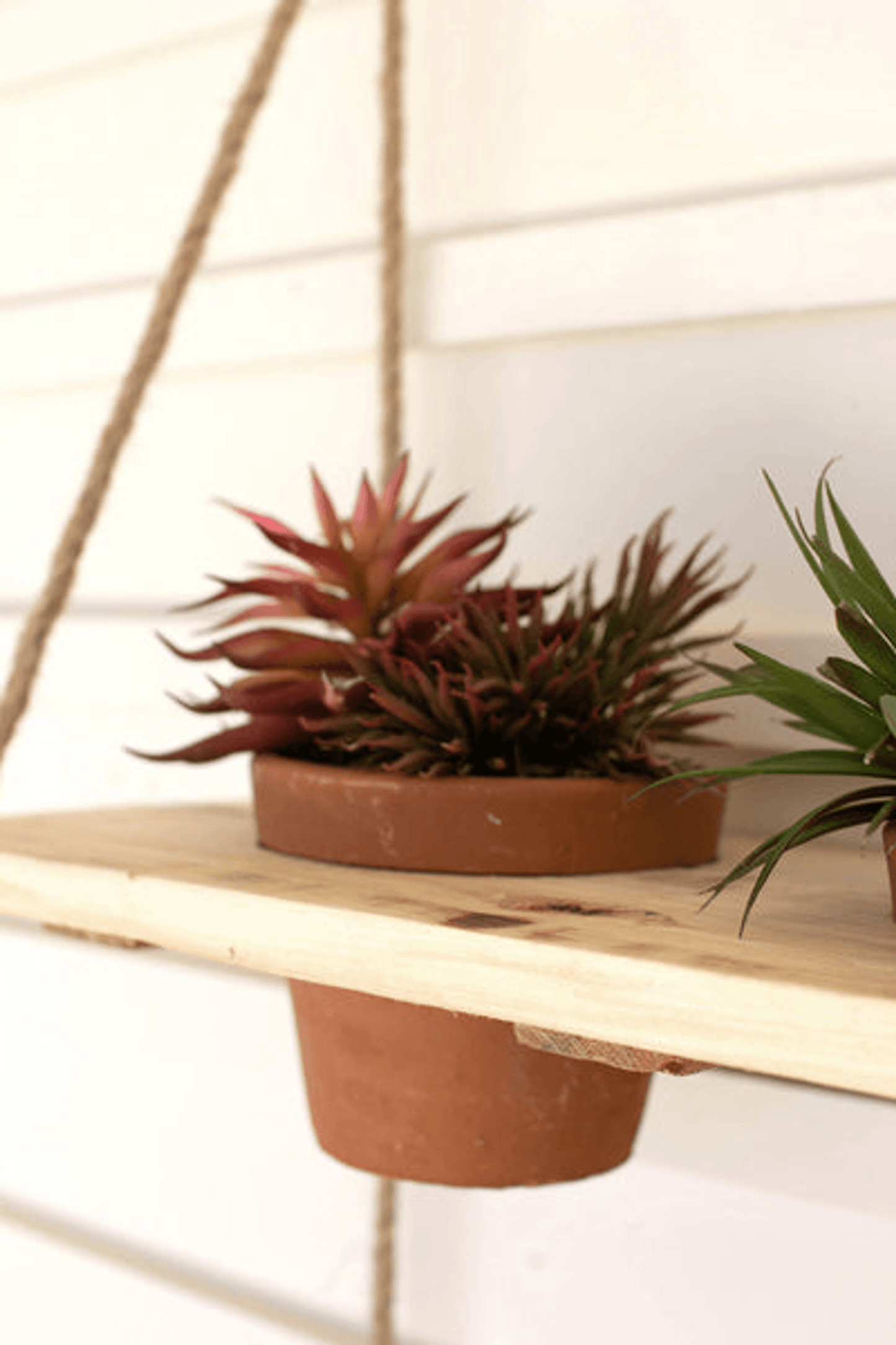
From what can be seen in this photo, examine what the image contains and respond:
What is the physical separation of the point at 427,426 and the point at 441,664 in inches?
11.3

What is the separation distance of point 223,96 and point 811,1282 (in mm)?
746

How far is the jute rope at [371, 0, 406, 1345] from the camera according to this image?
2.31 feet

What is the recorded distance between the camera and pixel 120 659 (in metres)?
0.90

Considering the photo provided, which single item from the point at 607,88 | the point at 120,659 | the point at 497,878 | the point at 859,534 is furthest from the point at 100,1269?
the point at 607,88

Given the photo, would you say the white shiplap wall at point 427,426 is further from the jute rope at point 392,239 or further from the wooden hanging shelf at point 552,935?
the wooden hanging shelf at point 552,935

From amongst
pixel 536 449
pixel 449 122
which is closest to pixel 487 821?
pixel 536 449

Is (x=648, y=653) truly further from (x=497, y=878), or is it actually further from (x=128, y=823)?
(x=128, y=823)

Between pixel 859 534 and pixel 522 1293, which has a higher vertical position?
pixel 859 534

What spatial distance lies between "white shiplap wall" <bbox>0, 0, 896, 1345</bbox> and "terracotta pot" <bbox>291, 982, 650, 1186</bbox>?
0.16 meters

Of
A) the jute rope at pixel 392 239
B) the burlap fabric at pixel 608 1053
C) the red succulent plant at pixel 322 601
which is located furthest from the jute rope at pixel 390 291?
→ the burlap fabric at pixel 608 1053

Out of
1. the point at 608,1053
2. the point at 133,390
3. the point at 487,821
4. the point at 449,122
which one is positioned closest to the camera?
the point at 608,1053

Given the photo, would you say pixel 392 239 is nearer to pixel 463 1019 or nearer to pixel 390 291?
pixel 390 291

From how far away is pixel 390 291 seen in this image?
0.72 metres

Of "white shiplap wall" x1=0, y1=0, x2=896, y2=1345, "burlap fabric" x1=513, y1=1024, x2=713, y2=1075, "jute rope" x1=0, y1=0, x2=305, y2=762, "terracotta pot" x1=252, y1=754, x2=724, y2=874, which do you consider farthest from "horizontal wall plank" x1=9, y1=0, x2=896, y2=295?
"burlap fabric" x1=513, y1=1024, x2=713, y2=1075
